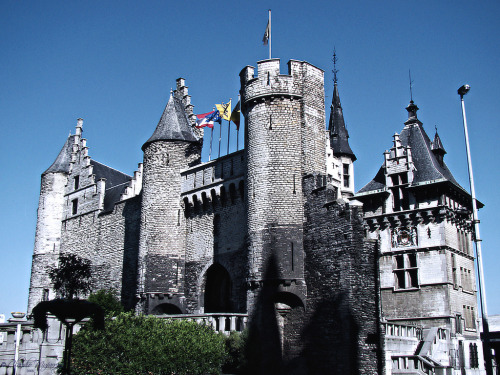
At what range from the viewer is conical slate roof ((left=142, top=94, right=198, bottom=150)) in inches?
1284

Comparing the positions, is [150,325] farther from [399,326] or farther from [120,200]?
[120,200]

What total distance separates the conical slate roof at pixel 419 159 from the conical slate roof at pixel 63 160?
2047 cm

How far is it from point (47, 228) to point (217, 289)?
15693 mm

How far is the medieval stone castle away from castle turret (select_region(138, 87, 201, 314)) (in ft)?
0.20

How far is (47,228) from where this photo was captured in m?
40.5

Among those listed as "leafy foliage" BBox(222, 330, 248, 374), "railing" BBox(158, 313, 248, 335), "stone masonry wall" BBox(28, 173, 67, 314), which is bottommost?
"leafy foliage" BBox(222, 330, 248, 374)

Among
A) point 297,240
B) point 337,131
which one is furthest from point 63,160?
point 297,240

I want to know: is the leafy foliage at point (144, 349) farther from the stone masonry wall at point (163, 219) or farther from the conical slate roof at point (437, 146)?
the conical slate roof at point (437, 146)

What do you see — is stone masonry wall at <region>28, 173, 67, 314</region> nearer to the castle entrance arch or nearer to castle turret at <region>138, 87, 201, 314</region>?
castle turret at <region>138, 87, 201, 314</region>

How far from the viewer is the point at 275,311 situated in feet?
83.0

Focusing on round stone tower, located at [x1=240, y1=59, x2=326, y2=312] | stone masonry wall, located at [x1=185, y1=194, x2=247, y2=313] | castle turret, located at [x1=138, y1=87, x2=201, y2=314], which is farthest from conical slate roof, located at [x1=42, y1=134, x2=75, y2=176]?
round stone tower, located at [x1=240, y1=59, x2=326, y2=312]

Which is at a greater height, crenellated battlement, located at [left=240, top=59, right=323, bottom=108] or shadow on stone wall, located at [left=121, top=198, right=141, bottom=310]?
crenellated battlement, located at [left=240, top=59, right=323, bottom=108]

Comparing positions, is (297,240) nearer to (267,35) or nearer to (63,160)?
(267,35)

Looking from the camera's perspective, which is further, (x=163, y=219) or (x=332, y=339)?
(x=163, y=219)
